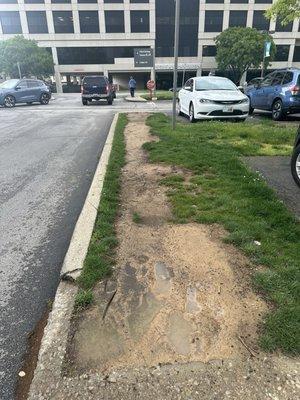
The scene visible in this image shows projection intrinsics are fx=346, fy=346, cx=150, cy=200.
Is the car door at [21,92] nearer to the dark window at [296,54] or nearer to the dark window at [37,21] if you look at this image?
the dark window at [37,21]

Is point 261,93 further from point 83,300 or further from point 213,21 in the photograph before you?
point 213,21

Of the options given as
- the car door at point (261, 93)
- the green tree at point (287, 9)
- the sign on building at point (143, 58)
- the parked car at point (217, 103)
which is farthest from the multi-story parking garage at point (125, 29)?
the parked car at point (217, 103)

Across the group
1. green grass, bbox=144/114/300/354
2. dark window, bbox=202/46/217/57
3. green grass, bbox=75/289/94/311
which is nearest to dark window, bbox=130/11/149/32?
dark window, bbox=202/46/217/57

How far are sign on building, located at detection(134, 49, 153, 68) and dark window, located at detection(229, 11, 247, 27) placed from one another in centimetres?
2972

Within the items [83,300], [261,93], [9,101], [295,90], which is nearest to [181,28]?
[9,101]

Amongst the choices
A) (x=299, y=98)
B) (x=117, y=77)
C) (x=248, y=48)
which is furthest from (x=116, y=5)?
(x=299, y=98)

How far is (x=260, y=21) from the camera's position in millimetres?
54062

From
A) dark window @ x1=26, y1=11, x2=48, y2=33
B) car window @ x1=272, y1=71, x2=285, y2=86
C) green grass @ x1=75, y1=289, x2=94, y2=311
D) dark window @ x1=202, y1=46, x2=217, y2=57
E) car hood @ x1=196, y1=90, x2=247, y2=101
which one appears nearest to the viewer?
green grass @ x1=75, y1=289, x2=94, y2=311

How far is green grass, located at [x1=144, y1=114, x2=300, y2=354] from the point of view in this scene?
2.58m

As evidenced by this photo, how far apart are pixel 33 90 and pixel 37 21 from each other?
36.3m

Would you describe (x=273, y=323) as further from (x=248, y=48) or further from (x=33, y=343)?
(x=248, y=48)

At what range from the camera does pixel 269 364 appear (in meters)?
2.20

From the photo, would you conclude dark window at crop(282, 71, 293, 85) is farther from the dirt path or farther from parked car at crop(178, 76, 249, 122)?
the dirt path

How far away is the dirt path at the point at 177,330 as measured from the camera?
2.08 m
